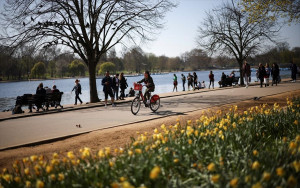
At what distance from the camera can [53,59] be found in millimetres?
18938

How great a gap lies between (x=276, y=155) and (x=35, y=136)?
6748 millimetres

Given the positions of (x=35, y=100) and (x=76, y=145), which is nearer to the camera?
(x=76, y=145)

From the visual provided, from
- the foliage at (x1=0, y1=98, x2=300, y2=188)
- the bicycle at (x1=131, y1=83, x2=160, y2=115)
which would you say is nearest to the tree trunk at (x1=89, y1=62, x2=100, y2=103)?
the bicycle at (x1=131, y1=83, x2=160, y2=115)

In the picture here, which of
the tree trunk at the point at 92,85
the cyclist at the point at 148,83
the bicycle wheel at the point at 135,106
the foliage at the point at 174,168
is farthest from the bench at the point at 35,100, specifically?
the foliage at the point at 174,168

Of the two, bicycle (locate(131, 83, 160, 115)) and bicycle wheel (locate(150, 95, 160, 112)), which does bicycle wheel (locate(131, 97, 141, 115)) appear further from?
bicycle wheel (locate(150, 95, 160, 112))

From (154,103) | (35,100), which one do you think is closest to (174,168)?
(154,103)

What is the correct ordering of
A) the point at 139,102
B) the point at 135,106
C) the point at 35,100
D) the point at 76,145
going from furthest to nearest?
the point at 35,100
the point at 139,102
the point at 135,106
the point at 76,145

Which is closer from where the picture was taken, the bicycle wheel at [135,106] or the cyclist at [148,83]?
the bicycle wheel at [135,106]

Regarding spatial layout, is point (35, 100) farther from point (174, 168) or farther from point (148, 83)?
point (174, 168)

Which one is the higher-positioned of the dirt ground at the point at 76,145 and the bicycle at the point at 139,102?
the bicycle at the point at 139,102

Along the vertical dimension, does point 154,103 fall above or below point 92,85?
below

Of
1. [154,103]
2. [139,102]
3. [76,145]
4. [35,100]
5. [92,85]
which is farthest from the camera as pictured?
[92,85]

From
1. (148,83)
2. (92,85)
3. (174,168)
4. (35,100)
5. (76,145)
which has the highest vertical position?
(148,83)

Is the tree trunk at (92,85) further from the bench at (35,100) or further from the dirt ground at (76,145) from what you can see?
Result: the dirt ground at (76,145)
